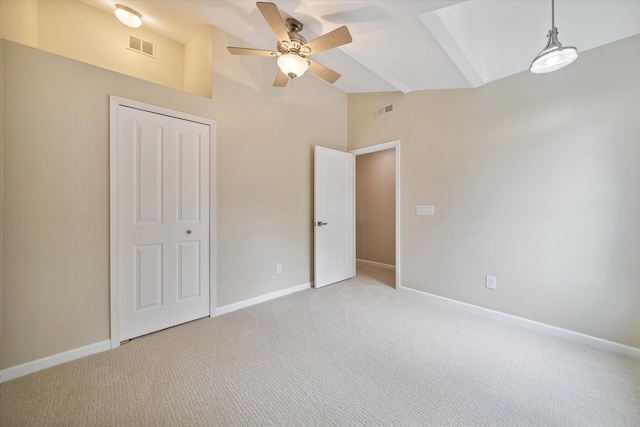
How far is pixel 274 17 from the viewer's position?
1736 mm

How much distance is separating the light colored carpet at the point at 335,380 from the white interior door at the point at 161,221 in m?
0.27

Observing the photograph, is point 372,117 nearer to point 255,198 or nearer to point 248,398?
point 255,198

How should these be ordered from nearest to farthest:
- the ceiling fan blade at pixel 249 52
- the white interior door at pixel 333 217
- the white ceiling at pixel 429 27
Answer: the white ceiling at pixel 429 27 → the ceiling fan blade at pixel 249 52 → the white interior door at pixel 333 217

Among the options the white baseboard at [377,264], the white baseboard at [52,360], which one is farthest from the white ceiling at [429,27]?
the white baseboard at [377,264]

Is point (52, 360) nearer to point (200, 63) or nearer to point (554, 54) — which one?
point (200, 63)

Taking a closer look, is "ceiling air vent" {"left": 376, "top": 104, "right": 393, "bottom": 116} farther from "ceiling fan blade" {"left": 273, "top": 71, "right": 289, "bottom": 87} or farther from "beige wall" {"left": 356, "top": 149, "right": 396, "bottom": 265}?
"ceiling fan blade" {"left": 273, "top": 71, "right": 289, "bottom": 87}

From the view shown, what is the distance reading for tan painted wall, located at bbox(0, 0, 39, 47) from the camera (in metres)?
1.85

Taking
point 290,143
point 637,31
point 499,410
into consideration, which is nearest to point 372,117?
point 290,143

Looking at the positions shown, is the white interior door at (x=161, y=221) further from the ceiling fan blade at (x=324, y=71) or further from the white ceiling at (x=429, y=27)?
the ceiling fan blade at (x=324, y=71)

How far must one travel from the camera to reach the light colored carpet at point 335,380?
143cm

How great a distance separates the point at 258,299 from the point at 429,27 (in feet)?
10.8

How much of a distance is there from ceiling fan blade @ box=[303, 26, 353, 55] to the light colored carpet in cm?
249

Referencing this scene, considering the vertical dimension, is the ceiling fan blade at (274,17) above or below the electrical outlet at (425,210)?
above

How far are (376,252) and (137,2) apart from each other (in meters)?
5.10
